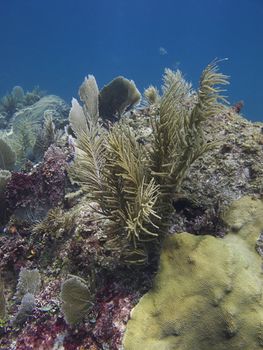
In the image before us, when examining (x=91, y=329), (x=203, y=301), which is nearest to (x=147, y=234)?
(x=203, y=301)

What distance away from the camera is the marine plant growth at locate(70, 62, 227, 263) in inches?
113

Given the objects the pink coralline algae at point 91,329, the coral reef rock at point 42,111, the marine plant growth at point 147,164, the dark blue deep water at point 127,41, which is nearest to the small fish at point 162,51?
the dark blue deep water at point 127,41

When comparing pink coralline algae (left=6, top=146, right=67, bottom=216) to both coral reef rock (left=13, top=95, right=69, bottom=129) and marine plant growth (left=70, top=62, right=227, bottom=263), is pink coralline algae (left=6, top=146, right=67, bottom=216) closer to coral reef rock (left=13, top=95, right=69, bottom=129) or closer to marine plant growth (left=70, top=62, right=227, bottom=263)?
marine plant growth (left=70, top=62, right=227, bottom=263)

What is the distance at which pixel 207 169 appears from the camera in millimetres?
3748

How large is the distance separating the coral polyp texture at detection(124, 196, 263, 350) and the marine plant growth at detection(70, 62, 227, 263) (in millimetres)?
336

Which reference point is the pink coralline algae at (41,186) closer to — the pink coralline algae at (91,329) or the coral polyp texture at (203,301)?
the pink coralline algae at (91,329)

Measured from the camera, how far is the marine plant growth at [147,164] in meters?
2.86

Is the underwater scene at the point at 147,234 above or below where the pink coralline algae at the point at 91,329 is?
above

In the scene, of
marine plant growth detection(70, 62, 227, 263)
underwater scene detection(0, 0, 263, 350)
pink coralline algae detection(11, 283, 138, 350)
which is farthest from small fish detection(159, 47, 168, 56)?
pink coralline algae detection(11, 283, 138, 350)

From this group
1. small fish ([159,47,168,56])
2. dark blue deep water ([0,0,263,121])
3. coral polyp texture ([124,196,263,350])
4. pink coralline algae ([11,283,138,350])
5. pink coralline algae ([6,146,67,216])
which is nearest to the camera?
coral polyp texture ([124,196,263,350])

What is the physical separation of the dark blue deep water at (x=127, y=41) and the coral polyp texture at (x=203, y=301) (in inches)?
3277

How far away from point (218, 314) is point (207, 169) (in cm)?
154

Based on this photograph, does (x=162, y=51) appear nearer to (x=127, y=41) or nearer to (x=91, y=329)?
(x=127, y=41)

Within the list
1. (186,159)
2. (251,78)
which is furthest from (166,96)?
(251,78)
